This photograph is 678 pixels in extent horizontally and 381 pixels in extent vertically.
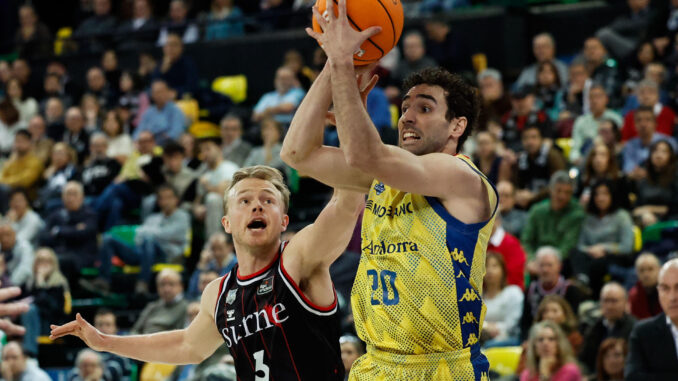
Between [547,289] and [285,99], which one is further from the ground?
[285,99]

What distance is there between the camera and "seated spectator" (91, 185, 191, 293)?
12672mm

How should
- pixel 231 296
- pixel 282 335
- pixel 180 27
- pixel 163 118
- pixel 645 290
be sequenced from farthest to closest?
pixel 180 27 < pixel 163 118 < pixel 645 290 < pixel 231 296 < pixel 282 335

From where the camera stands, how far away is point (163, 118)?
15.1 m

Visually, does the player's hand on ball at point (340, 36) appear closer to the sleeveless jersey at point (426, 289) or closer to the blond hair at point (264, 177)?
the sleeveless jersey at point (426, 289)

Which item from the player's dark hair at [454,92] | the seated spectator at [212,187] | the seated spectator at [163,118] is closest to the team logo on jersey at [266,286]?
the player's dark hair at [454,92]

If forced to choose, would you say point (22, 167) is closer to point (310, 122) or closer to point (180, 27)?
point (180, 27)

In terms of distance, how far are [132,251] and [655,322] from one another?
7.32 meters

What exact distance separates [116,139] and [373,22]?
11.3 metres

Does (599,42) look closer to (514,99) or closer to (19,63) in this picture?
(514,99)

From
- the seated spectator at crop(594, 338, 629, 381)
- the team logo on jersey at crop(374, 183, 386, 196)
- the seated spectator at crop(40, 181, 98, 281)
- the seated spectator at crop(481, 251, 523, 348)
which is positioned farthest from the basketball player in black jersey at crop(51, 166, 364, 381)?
the seated spectator at crop(40, 181, 98, 281)

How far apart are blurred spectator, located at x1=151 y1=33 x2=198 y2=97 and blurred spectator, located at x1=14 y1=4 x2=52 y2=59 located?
3602 mm

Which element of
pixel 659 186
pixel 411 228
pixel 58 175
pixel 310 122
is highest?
pixel 310 122

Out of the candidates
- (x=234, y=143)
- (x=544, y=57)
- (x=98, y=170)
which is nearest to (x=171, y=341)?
(x=234, y=143)

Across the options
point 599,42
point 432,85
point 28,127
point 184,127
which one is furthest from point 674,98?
point 28,127
